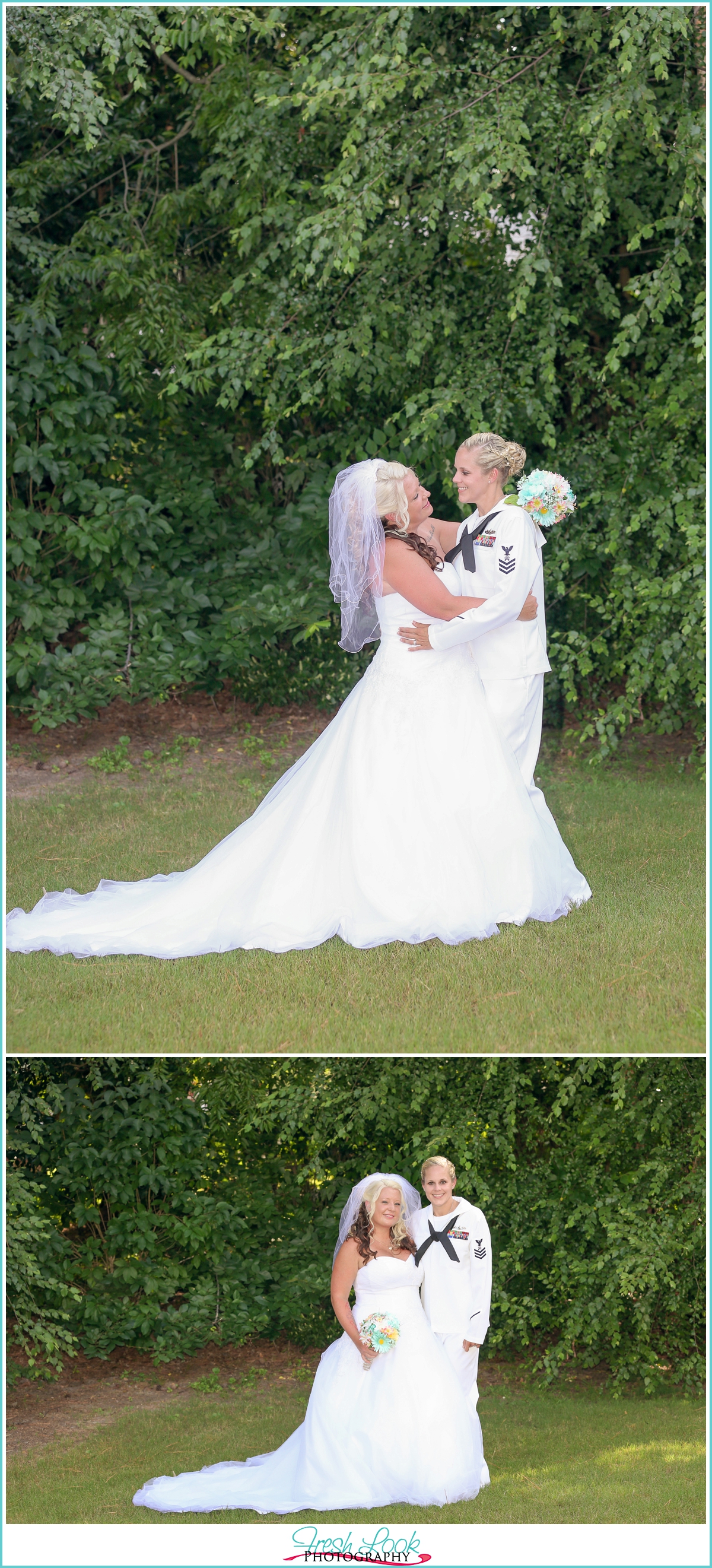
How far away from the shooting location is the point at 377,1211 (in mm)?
5852

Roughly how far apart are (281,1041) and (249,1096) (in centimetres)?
470

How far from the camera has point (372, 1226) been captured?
19.3 feet

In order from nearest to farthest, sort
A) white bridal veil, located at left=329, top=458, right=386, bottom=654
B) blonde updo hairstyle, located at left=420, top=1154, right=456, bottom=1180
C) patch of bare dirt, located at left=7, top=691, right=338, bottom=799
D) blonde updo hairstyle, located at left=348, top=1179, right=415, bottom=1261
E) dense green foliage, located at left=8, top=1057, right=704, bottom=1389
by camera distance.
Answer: white bridal veil, located at left=329, top=458, right=386, bottom=654 < blonde updo hairstyle, located at left=348, top=1179, right=415, bottom=1261 < blonde updo hairstyle, located at left=420, top=1154, right=456, bottom=1180 < dense green foliage, located at left=8, top=1057, right=704, bottom=1389 < patch of bare dirt, located at left=7, top=691, right=338, bottom=799

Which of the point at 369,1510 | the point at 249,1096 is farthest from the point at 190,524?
the point at 369,1510

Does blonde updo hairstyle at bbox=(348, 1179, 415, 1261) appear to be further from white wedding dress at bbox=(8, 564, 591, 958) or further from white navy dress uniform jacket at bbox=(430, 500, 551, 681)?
white navy dress uniform jacket at bbox=(430, 500, 551, 681)

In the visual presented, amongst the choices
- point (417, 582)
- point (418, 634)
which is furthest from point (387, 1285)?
point (417, 582)

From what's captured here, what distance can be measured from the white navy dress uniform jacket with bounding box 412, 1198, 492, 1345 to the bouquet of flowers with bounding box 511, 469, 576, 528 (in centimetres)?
318

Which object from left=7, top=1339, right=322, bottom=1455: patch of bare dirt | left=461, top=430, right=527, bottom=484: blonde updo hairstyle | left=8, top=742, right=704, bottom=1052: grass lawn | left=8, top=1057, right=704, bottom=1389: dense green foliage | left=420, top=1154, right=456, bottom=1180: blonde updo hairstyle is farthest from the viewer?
left=8, top=1057, right=704, bottom=1389: dense green foliage

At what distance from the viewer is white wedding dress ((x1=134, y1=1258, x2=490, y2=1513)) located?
5.53 m

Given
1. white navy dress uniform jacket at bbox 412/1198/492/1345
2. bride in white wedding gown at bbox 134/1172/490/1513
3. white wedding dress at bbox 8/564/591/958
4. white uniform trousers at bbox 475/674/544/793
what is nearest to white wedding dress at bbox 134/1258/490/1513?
bride in white wedding gown at bbox 134/1172/490/1513

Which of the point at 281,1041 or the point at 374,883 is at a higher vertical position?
the point at 374,883

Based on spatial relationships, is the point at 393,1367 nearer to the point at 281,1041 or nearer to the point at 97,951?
the point at 281,1041

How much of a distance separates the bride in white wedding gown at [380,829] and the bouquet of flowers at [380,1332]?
171cm

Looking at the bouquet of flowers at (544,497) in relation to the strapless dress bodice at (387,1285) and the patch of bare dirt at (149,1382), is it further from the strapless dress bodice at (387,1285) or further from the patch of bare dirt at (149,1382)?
the patch of bare dirt at (149,1382)
